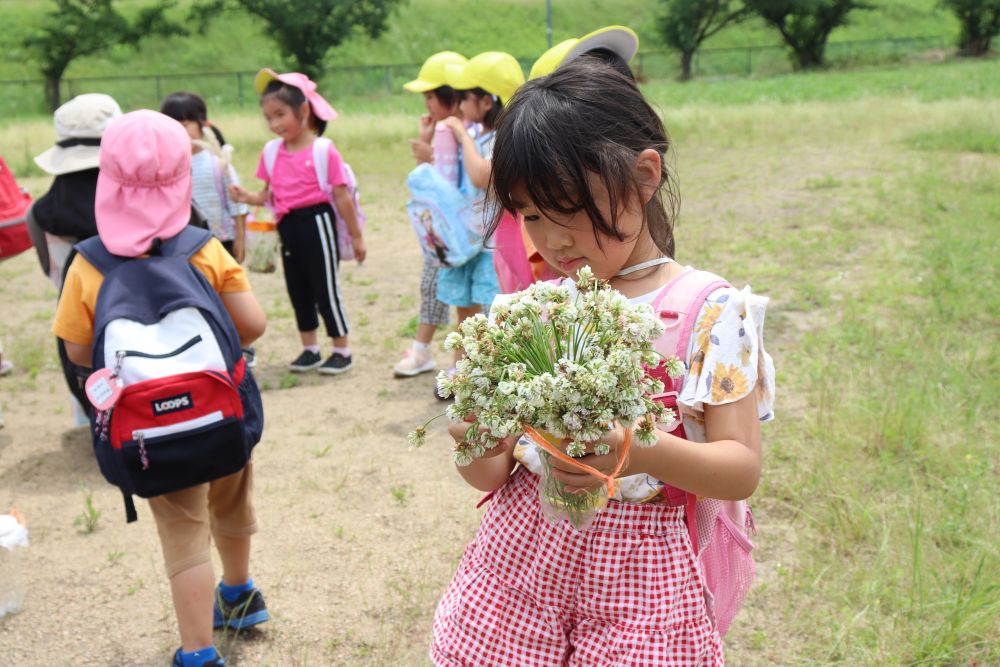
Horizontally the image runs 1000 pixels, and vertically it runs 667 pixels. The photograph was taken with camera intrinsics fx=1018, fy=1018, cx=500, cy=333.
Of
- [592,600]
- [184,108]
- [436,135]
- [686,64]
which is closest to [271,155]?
[184,108]

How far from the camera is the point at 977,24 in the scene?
49.1 meters

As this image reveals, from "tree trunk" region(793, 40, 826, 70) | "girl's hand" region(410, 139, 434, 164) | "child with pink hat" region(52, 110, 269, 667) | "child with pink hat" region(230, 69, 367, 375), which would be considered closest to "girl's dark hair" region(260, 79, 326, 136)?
"child with pink hat" region(230, 69, 367, 375)

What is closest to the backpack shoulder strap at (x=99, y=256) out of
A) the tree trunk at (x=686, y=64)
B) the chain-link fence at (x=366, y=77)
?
the chain-link fence at (x=366, y=77)

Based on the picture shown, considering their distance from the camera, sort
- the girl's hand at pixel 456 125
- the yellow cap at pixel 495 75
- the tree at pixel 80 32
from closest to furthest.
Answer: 1. the yellow cap at pixel 495 75
2. the girl's hand at pixel 456 125
3. the tree at pixel 80 32

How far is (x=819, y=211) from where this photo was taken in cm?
991

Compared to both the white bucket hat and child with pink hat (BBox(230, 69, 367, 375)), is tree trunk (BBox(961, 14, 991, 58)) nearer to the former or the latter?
child with pink hat (BBox(230, 69, 367, 375))

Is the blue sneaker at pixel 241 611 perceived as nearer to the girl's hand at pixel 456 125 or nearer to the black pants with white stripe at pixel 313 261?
the girl's hand at pixel 456 125

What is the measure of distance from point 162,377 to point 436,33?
165 feet

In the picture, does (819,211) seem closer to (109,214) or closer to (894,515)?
(894,515)

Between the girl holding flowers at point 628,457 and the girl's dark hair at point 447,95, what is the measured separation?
3.52 meters

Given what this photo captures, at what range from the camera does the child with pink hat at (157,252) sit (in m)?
2.76

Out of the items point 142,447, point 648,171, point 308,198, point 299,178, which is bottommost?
point 308,198

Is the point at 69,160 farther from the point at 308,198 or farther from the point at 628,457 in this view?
the point at 628,457

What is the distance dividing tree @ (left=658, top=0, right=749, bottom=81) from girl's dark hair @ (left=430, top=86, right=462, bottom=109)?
153ft
